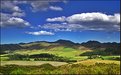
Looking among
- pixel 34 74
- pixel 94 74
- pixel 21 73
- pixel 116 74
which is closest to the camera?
pixel 116 74

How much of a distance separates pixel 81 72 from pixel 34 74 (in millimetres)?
14143

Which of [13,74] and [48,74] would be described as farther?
[13,74]

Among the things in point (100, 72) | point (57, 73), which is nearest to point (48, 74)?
point (57, 73)

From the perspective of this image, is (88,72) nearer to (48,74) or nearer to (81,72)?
(81,72)

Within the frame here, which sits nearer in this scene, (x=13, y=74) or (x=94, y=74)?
(x=94, y=74)

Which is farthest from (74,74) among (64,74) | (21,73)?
(21,73)

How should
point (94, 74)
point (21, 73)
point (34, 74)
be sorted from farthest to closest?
point (21, 73) → point (34, 74) → point (94, 74)

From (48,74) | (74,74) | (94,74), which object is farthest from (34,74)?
(94,74)

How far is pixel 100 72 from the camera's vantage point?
79.6 m

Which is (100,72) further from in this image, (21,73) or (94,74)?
(21,73)

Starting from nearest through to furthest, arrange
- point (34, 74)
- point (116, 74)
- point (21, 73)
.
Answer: point (116, 74) → point (34, 74) → point (21, 73)

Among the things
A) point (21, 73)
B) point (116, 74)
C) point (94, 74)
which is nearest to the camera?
point (116, 74)

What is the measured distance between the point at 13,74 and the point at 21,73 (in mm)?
2763

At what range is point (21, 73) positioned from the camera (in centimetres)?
8944
